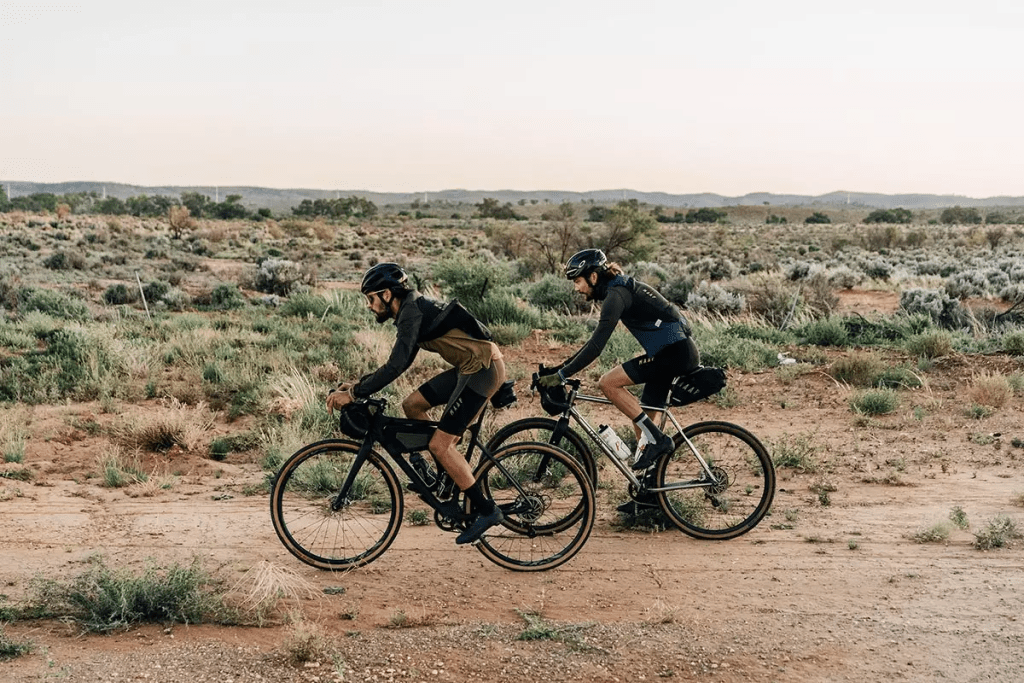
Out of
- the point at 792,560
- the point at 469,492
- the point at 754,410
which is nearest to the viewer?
the point at 469,492

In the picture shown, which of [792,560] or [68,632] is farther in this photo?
[792,560]

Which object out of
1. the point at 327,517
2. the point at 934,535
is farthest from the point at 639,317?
the point at 934,535

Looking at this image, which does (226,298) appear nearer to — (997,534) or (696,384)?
(696,384)

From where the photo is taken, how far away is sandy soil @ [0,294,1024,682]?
4840mm

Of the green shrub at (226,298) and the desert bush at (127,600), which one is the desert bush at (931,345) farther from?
the green shrub at (226,298)

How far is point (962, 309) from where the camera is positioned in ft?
58.9

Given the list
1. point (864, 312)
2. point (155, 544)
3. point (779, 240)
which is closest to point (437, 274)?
point (864, 312)

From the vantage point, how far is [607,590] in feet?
19.3

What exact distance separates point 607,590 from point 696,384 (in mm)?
1609

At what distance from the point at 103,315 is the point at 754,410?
13938 millimetres

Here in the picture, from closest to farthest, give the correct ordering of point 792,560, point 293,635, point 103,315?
point 293,635 < point 792,560 < point 103,315

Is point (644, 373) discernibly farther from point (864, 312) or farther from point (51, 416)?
point (864, 312)

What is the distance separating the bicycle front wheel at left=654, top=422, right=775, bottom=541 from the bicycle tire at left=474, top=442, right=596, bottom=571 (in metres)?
0.76

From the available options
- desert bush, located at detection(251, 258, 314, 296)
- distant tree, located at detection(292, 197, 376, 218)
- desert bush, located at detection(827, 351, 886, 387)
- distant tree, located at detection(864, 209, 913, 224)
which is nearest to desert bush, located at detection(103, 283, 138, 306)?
desert bush, located at detection(251, 258, 314, 296)
